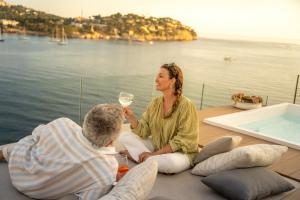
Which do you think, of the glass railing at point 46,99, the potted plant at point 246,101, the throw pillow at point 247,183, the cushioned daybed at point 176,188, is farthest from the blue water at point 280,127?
the throw pillow at point 247,183

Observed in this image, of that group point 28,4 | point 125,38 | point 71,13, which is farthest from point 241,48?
point 28,4

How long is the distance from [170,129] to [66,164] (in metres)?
1.44

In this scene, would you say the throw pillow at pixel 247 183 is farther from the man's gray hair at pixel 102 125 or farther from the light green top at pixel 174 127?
the man's gray hair at pixel 102 125

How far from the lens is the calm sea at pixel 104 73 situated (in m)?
4.96

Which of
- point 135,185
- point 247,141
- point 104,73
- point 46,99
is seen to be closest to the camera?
point 135,185

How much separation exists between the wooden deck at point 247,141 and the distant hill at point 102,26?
168 inches

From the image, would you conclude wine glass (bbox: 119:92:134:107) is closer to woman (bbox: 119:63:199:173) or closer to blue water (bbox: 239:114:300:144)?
woman (bbox: 119:63:199:173)

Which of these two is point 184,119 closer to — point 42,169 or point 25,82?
point 42,169

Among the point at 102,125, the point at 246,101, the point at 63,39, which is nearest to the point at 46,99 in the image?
the point at 246,101

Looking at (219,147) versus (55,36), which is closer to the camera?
(219,147)

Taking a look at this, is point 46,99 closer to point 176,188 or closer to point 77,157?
Answer: point 176,188

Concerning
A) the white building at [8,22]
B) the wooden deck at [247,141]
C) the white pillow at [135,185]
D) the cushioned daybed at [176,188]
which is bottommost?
the wooden deck at [247,141]

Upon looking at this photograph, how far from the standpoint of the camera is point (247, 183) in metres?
2.58

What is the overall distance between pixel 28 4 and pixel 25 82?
138 inches
